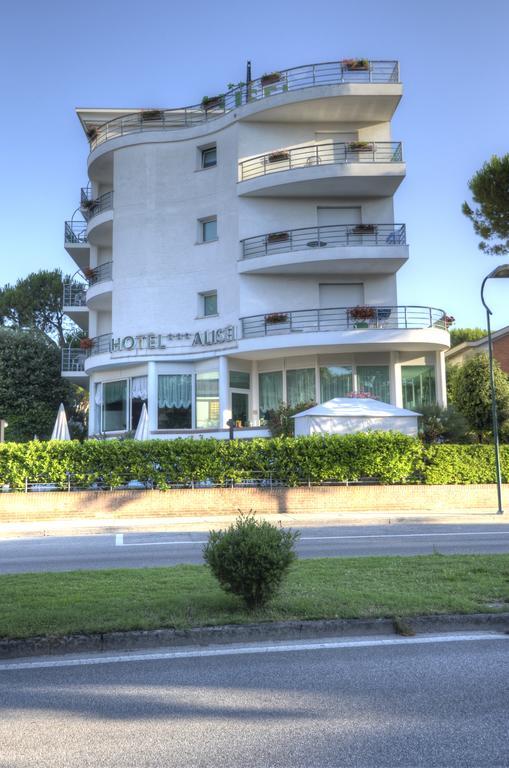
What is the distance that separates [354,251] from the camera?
27.0m

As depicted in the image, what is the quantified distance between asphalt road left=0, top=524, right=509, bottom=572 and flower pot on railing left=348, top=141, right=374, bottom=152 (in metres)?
16.7

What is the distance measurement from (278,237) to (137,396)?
878 centimetres

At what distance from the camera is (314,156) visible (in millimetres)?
29141

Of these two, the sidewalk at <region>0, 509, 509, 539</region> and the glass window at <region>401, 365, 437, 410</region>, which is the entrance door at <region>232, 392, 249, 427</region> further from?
the sidewalk at <region>0, 509, 509, 539</region>

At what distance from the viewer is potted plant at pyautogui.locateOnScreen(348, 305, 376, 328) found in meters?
26.6

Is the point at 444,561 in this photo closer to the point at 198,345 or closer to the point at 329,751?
the point at 329,751

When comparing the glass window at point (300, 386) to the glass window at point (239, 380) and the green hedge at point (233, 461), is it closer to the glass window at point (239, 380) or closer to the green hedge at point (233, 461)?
the glass window at point (239, 380)

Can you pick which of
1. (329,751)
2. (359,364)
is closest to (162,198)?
(359,364)

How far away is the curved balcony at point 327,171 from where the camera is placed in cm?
2720

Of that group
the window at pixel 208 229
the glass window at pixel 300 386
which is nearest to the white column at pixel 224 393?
the glass window at pixel 300 386

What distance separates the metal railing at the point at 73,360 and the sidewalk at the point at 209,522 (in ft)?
52.4

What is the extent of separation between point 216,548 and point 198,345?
74.7 ft

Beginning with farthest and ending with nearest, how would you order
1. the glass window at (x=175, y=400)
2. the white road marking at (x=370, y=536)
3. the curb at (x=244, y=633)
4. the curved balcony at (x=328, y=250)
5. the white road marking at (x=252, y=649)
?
the glass window at (x=175, y=400) → the curved balcony at (x=328, y=250) → the white road marking at (x=370, y=536) → the curb at (x=244, y=633) → the white road marking at (x=252, y=649)

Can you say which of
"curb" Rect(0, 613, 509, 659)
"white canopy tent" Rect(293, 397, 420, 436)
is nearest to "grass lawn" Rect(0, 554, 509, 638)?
"curb" Rect(0, 613, 509, 659)
